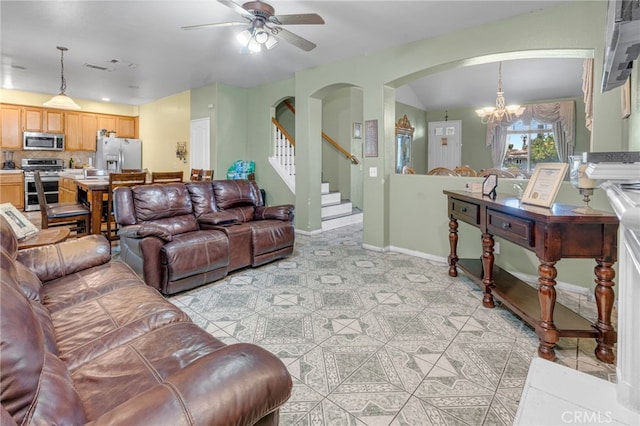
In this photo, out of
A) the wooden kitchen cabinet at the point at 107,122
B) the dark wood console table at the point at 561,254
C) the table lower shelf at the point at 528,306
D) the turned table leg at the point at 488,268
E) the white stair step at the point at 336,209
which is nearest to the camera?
the dark wood console table at the point at 561,254

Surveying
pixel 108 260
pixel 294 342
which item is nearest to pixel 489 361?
pixel 294 342

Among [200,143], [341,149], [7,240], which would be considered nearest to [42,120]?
[200,143]

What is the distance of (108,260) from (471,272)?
10.1 feet

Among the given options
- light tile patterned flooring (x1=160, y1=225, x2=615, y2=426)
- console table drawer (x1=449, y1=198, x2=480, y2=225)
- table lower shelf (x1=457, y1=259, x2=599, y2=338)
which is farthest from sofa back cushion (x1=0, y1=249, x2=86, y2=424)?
console table drawer (x1=449, y1=198, x2=480, y2=225)

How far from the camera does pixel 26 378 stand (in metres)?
0.72

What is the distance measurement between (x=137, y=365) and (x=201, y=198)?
9.58ft

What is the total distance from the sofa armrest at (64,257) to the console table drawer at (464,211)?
2944 millimetres

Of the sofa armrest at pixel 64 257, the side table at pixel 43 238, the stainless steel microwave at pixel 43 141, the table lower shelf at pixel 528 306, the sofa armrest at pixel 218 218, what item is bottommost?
the table lower shelf at pixel 528 306

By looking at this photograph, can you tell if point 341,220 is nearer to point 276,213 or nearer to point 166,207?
point 276,213

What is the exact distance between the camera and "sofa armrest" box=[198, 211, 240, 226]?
3.76 m

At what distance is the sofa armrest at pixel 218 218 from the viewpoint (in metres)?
3.76

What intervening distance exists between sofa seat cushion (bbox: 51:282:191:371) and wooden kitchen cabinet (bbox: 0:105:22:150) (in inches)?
306

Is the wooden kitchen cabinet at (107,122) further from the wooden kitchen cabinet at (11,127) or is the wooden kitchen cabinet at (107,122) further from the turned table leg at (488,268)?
the turned table leg at (488,268)

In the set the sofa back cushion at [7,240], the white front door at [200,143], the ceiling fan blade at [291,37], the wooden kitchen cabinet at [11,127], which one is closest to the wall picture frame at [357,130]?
the white front door at [200,143]
